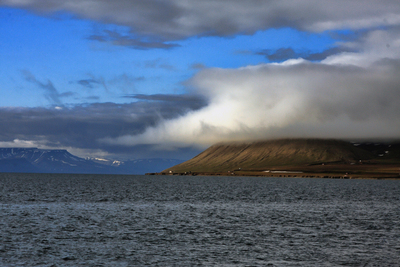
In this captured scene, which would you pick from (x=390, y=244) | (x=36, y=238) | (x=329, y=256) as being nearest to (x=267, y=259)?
(x=329, y=256)

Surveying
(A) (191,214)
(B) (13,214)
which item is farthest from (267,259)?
(B) (13,214)

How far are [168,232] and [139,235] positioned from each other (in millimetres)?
4274

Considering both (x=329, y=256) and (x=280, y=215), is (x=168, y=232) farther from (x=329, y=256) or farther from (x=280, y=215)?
(x=280, y=215)

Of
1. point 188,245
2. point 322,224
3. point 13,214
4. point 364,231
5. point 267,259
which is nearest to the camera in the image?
point 267,259

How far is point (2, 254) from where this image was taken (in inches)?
1534

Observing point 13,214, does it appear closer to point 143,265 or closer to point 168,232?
point 168,232

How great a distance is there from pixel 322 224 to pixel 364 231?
26.0 feet

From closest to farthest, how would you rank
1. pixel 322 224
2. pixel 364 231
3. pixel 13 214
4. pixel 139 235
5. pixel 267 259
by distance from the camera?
pixel 267 259, pixel 139 235, pixel 364 231, pixel 322 224, pixel 13 214

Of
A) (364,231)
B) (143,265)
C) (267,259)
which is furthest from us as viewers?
(364,231)

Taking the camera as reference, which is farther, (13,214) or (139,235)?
(13,214)

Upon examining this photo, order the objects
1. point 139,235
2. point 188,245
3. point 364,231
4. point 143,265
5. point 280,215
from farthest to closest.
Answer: point 280,215, point 364,231, point 139,235, point 188,245, point 143,265

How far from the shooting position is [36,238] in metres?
47.7

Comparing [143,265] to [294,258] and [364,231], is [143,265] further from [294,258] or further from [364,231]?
[364,231]

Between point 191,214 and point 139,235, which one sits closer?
point 139,235
